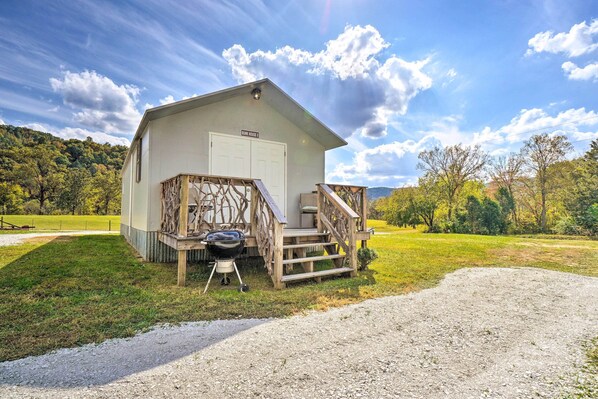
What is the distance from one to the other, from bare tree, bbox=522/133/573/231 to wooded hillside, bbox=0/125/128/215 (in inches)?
1771

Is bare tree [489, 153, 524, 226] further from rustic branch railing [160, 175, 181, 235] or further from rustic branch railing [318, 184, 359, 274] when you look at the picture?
rustic branch railing [160, 175, 181, 235]

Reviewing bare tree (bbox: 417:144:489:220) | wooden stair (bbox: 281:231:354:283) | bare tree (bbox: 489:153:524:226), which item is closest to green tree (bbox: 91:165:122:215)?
bare tree (bbox: 417:144:489:220)

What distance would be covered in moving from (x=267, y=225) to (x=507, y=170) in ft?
86.2

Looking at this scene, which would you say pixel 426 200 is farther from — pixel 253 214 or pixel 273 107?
pixel 253 214

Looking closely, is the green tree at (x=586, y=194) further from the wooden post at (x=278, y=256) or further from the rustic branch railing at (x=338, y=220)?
the wooden post at (x=278, y=256)

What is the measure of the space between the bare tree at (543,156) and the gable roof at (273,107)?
22.2 m

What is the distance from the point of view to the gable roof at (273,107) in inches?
249

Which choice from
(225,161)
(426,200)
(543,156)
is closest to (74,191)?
(225,161)

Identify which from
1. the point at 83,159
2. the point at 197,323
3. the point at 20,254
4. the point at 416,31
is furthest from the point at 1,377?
the point at 83,159

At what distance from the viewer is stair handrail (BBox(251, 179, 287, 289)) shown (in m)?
4.94

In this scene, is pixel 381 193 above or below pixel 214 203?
above

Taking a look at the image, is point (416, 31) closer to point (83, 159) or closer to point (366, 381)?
point (366, 381)

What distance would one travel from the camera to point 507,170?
24.4 meters

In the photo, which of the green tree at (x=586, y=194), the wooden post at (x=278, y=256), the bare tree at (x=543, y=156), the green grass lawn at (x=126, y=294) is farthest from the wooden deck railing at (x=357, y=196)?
the bare tree at (x=543, y=156)
